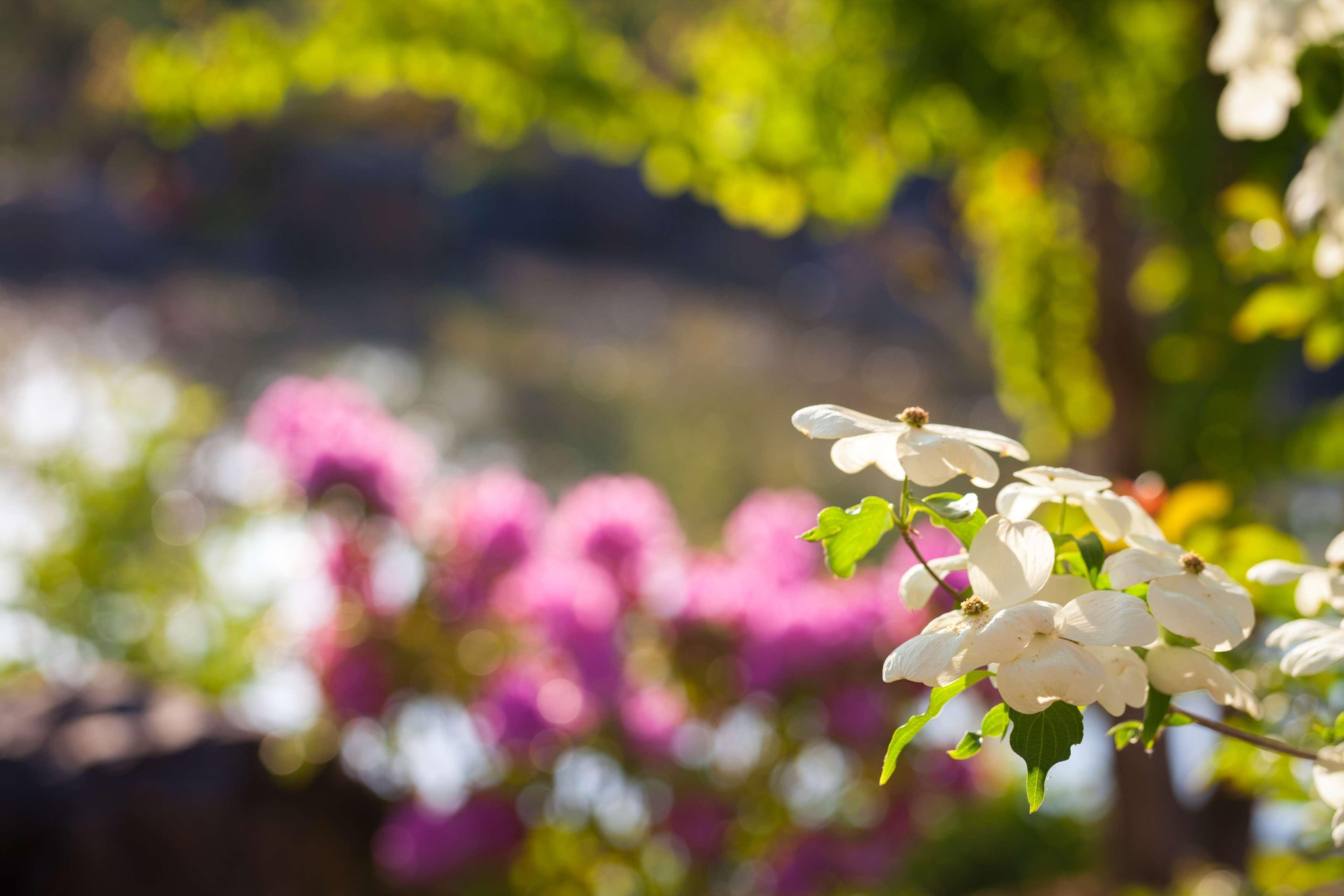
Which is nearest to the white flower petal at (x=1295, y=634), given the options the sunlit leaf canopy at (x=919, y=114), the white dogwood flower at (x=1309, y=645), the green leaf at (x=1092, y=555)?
the white dogwood flower at (x=1309, y=645)

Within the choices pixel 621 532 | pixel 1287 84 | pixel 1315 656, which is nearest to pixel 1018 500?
pixel 1315 656

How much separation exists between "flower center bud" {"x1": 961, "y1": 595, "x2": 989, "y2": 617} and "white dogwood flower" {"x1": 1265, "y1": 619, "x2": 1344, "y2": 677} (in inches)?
5.8

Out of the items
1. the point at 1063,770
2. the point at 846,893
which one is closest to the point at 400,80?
the point at 846,893

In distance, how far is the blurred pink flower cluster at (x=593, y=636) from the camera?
1466 millimetres

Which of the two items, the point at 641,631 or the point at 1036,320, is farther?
the point at 1036,320

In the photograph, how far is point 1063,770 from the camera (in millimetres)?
2879

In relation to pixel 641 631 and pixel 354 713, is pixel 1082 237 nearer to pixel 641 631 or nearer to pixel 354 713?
pixel 641 631

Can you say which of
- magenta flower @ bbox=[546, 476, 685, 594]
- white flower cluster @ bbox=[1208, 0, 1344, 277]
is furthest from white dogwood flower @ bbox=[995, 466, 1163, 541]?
magenta flower @ bbox=[546, 476, 685, 594]

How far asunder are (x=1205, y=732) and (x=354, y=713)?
2510mm

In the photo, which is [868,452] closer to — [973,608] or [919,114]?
[973,608]

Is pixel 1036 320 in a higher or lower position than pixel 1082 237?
lower

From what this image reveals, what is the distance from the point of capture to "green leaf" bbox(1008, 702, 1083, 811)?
15.8 inches

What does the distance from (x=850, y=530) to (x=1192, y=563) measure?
5.3 inches

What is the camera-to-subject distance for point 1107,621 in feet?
1.28
